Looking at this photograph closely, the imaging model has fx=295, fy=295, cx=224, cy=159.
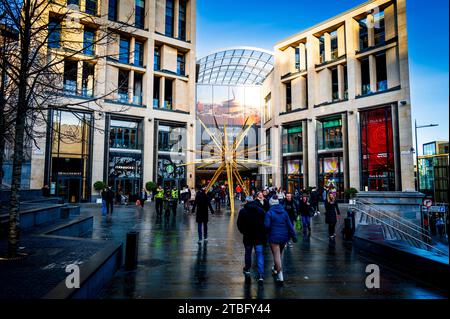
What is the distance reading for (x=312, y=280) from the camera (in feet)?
19.7

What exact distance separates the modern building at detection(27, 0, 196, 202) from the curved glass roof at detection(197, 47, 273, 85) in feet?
34.9

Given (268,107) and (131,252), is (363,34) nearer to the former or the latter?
(268,107)

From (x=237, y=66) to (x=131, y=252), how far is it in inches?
1831

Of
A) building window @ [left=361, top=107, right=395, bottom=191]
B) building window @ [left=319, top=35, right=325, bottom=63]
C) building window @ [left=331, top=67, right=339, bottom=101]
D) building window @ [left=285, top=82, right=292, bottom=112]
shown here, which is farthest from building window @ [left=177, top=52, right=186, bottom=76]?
building window @ [left=361, top=107, right=395, bottom=191]

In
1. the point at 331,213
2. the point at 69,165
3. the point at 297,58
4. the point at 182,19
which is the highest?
the point at 182,19

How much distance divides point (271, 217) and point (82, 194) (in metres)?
27.0

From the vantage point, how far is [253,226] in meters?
6.06

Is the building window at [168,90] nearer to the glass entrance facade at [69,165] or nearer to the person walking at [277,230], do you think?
the glass entrance facade at [69,165]

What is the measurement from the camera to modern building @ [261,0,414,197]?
28.3m

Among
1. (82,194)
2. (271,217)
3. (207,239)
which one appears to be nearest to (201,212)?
(207,239)

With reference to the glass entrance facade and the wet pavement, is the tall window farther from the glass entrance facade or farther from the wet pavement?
the glass entrance facade

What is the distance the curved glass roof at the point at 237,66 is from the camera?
45.3m

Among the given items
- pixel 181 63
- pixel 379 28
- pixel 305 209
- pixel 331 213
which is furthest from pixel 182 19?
pixel 331 213
